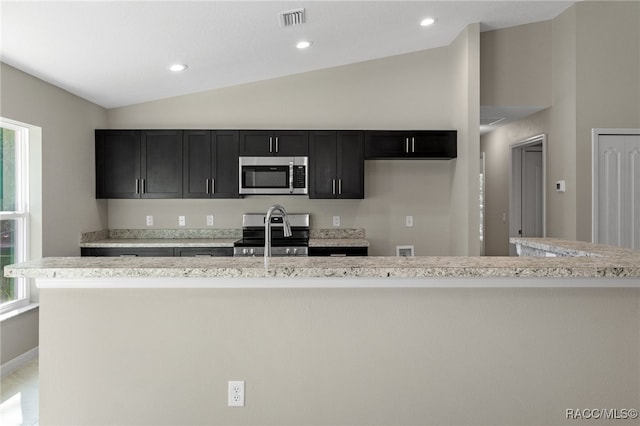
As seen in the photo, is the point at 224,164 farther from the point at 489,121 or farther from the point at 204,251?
the point at 489,121

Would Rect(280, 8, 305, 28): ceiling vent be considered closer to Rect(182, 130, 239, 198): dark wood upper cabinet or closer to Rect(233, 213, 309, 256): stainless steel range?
Rect(182, 130, 239, 198): dark wood upper cabinet

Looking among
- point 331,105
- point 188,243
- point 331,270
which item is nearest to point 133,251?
point 188,243

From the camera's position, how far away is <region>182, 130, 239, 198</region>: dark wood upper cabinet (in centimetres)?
450

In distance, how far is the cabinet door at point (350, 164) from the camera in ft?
14.7

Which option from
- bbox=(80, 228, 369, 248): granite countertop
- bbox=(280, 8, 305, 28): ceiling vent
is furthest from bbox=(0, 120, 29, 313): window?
bbox=(280, 8, 305, 28): ceiling vent

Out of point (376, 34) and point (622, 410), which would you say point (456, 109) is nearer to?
point (376, 34)

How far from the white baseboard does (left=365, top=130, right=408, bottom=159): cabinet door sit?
365 centimetres

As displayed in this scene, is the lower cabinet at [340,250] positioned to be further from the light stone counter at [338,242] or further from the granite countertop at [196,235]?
the granite countertop at [196,235]

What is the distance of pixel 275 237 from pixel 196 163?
1182 millimetres

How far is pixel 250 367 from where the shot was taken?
6.21ft

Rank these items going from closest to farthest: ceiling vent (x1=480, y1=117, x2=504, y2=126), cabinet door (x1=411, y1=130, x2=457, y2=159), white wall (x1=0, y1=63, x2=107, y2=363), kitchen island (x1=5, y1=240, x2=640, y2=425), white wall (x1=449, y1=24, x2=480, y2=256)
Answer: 1. kitchen island (x1=5, y1=240, x2=640, y2=425)
2. white wall (x1=0, y1=63, x2=107, y2=363)
3. white wall (x1=449, y1=24, x2=480, y2=256)
4. cabinet door (x1=411, y1=130, x2=457, y2=159)
5. ceiling vent (x1=480, y1=117, x2=504, y2=126)

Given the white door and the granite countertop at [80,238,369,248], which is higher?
the white door

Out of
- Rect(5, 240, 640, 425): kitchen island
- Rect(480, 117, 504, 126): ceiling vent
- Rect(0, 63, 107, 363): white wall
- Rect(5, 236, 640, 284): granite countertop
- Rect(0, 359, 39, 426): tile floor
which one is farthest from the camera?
Rect(480, 117, 504, 126): ceiling vent

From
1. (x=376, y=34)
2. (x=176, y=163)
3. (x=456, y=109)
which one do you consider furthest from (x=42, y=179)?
(x=456, y=109)
